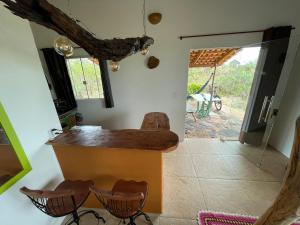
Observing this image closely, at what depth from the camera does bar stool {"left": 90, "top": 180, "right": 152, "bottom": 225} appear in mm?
1038

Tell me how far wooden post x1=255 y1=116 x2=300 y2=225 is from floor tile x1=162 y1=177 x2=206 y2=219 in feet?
3.63

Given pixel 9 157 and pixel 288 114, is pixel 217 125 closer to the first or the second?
pixel 288 114

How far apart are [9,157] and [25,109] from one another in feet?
1.42

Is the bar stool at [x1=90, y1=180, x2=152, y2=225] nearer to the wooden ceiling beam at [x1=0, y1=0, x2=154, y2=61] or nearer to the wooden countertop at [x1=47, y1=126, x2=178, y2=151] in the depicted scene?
the wooden countertop at [x1=47, y1=126, x2=178, y2=151]

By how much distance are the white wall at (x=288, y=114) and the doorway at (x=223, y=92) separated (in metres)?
0.61

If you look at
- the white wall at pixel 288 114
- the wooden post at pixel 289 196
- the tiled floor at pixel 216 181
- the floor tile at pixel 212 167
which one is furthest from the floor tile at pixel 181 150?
the wooden post at pixel 289 196

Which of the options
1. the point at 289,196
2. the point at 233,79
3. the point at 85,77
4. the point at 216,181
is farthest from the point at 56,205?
the point at 233,79

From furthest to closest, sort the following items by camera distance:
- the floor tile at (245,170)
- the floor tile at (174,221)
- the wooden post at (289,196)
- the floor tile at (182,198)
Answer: the floor tile at (245,170), the floor tile at (182,198), the floor tile at (174,221), the wooden post at (289,196)

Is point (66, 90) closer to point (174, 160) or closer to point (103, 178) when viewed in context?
point (103, 178)

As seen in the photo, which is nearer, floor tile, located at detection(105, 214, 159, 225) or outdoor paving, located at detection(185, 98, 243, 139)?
→ floor tile, located at detection(105, 214, 159, 225)

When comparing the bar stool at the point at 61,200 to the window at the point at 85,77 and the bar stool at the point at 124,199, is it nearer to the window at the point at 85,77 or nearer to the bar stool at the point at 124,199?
the bar stool at the point at 124,199

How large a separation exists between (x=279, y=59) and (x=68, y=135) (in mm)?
3562

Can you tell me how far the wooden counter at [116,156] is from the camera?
1407 mm

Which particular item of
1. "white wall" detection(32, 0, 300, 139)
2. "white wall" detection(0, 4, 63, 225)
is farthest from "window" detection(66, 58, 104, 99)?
"white wall" detection(0, 4, 63, 225)
